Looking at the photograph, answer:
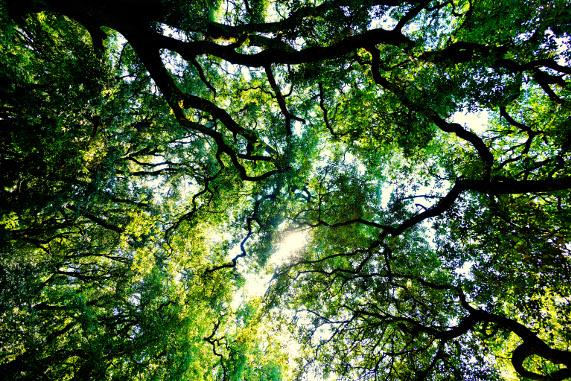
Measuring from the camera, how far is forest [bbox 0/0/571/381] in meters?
6.75

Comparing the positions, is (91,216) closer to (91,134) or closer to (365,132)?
(91,134)

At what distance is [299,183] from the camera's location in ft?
36.6

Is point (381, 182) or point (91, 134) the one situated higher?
point (381, 182)

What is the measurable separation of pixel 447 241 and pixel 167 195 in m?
12.1

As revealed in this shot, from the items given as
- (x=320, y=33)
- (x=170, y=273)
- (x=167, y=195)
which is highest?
(x=320, y=33)

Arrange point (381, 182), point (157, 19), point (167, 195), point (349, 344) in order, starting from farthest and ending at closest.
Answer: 1. point (167, 195)
2. point (381, 182)
3. point (349, 344)
4. point (157, 19)

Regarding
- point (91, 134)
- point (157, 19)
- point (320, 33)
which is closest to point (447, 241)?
point (320, 33)

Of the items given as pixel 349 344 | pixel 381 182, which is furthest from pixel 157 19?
pixel 349 344

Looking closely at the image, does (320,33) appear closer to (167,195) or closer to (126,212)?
(167,195)

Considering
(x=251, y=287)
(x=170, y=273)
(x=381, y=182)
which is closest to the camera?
(x=381, y=182)

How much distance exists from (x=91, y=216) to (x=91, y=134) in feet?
23.0

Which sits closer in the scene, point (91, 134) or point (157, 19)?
point (157, 19)

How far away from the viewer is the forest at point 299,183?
675 cm

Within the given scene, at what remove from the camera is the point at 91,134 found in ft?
27.0
